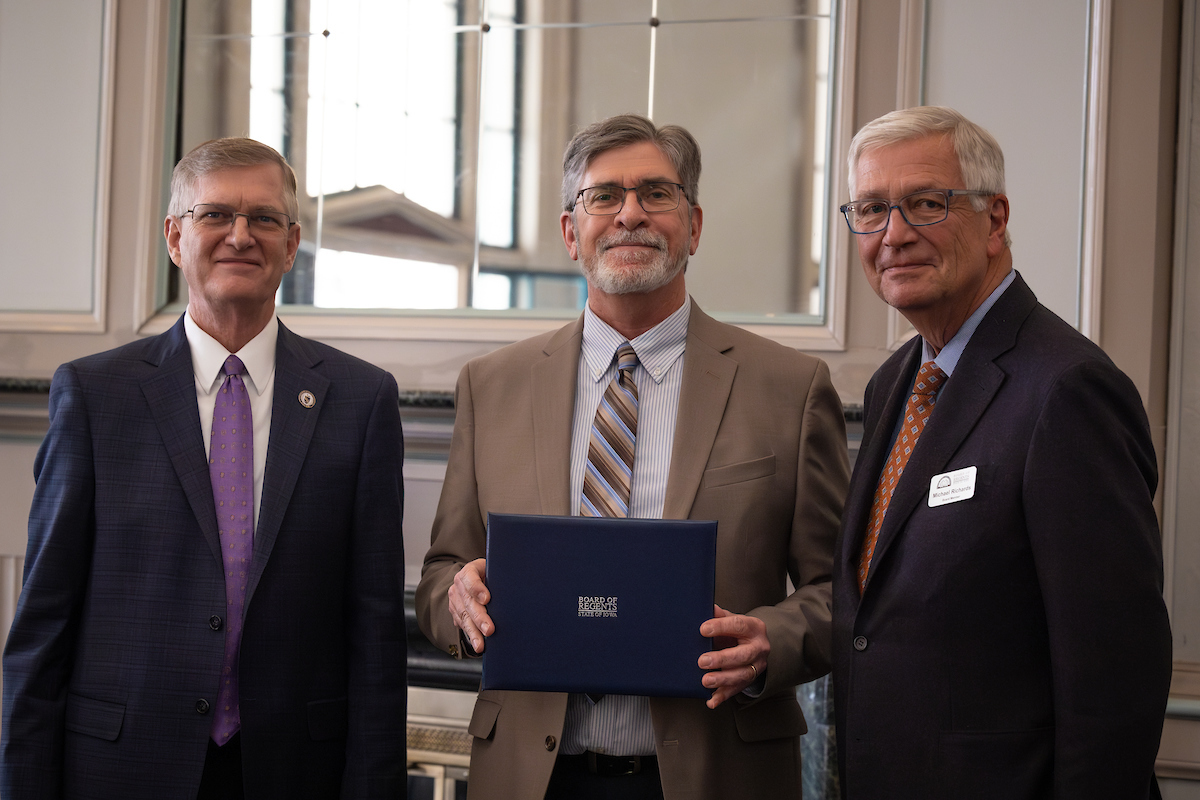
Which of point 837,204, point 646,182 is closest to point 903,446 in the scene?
point 646,182

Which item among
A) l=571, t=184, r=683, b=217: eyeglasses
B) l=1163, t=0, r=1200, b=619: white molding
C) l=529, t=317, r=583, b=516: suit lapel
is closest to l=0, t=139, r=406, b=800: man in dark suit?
l=529, t=317, r=583, b=516: suit lapel

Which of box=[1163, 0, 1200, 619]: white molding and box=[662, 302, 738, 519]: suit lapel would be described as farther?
box=[1163, 0, 1200, 619]: white molding

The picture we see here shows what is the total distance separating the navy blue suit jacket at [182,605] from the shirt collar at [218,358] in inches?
0.9

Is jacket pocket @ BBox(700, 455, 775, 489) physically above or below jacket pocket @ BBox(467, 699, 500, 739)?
above

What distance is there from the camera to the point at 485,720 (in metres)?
1.79

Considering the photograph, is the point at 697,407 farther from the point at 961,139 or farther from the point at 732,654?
the point at 961,139

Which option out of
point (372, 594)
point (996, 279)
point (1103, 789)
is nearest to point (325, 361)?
point (372, 594)

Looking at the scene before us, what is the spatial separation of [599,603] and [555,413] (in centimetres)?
45

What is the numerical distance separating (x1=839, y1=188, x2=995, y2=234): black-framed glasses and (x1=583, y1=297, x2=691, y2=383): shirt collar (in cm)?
45

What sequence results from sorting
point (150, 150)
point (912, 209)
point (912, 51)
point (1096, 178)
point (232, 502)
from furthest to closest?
point (150, 150) < point (912, 51) < point (1096, 178) < point (232, 502) < point (912, 209)

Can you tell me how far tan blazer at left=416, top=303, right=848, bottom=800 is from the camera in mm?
1705

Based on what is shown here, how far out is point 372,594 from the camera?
1.80 meters

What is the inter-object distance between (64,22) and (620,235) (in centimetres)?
249

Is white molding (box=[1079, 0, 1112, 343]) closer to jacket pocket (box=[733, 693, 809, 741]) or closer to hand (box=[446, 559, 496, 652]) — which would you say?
jacket pocket (box=[733, 693, 809, 741])
